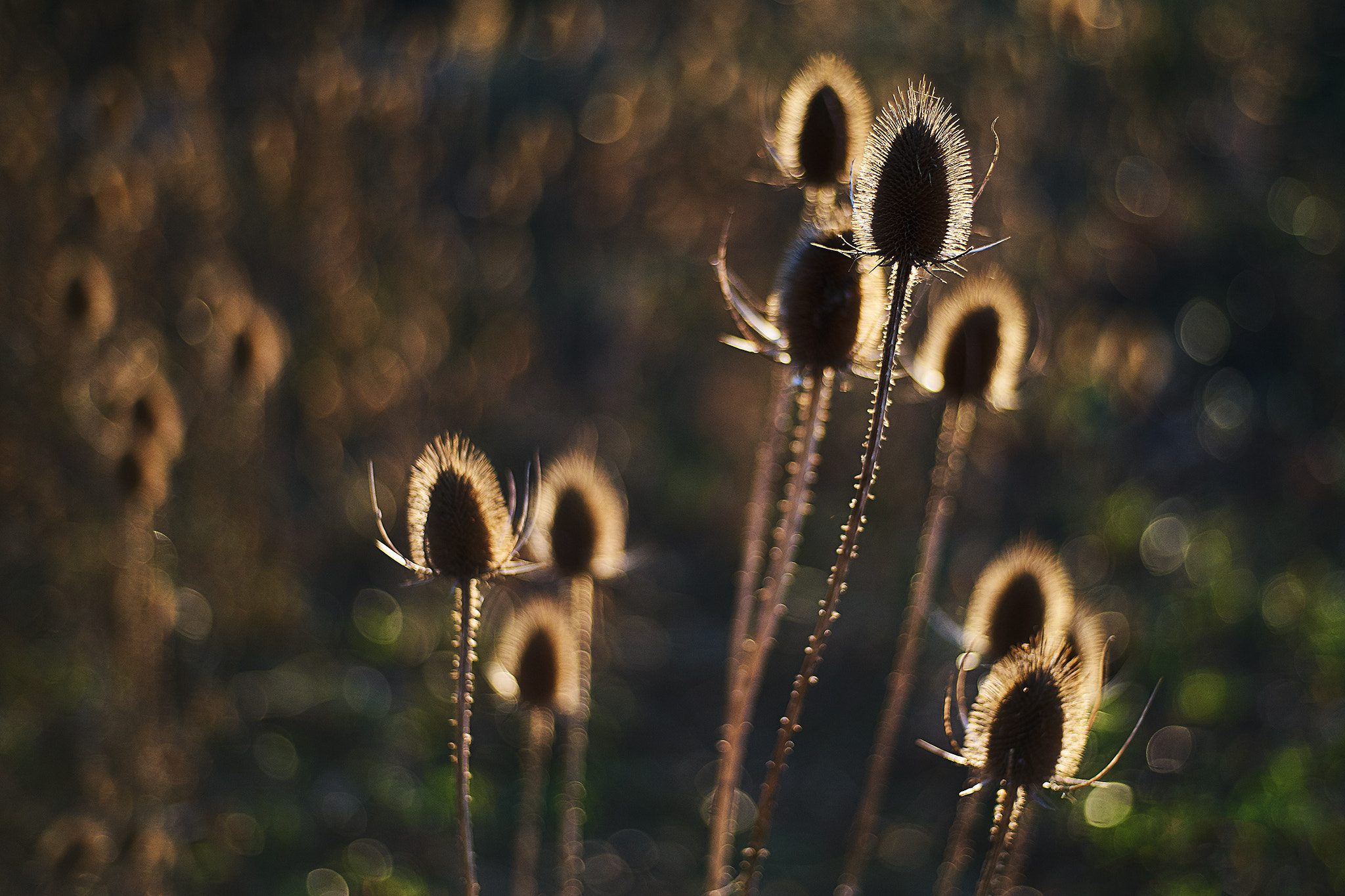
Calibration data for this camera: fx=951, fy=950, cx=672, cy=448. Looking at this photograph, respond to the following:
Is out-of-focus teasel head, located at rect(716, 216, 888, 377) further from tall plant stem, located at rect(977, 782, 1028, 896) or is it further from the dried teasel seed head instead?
tall plant stem, located at rect(977, 782, 1028, 896)

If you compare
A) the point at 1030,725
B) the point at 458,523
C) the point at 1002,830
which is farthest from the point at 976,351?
the point at 458,523

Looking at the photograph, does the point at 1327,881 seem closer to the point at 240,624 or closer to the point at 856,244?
the point at 856,244

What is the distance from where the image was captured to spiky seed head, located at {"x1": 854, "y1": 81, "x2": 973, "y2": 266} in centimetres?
151

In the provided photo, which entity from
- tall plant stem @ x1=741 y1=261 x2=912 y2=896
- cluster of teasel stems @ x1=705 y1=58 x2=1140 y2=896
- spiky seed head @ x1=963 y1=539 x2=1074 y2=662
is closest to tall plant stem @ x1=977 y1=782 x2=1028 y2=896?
cluster of teasel stems @ x1=705 y1=58 x2=1140 y2=896

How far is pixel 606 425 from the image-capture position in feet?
21.8

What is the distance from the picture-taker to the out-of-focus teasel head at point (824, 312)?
1.84 meters

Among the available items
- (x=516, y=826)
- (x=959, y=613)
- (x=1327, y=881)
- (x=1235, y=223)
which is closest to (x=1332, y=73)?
(x=1235, y=223)

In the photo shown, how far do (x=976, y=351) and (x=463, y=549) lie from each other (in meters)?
1.29

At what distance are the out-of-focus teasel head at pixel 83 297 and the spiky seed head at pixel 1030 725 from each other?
3.15 m

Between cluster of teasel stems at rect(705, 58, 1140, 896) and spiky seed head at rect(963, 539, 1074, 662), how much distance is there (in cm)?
10

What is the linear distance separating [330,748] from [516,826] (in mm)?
932

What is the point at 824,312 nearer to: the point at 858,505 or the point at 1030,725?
the point at 858,505

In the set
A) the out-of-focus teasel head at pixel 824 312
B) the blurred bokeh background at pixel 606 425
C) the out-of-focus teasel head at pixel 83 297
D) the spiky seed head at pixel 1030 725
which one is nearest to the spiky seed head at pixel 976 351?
the out-of-focus teasel head at pixel 824 312

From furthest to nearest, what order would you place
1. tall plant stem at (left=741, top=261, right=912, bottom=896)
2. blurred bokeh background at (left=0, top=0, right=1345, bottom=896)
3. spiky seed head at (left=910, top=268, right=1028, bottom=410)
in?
blurred bokeh background at (left=0, top=0, right=1345, bottom=896), spiky seed head at (left=910, top=268, right=1028, bottom=410), tall plant stem at (left=741, top=261, right=912, bottom=896)
